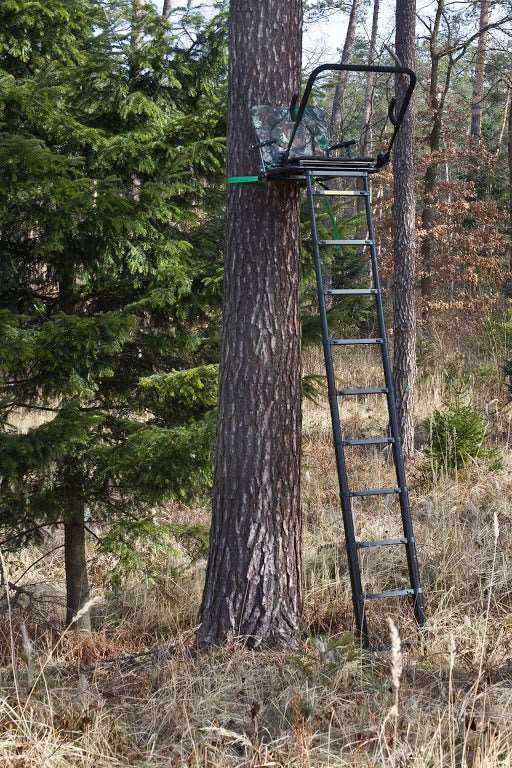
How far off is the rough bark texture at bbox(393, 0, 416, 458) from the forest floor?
395 cm

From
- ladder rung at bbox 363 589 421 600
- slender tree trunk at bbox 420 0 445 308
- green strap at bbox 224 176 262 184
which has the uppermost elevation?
slender tree trunk at bbox 420 0 445 308

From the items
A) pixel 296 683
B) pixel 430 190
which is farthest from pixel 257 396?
pixel 430 190

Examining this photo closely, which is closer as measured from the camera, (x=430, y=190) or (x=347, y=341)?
(x=347, y=341)

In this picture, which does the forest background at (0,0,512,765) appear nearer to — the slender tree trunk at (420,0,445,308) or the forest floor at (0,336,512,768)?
the forest floor at (0,336,512,768)

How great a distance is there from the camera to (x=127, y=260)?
5434 mm

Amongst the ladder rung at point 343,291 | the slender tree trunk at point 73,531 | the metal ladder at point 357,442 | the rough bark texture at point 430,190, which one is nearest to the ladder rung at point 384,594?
the metal ladder at point 357,442

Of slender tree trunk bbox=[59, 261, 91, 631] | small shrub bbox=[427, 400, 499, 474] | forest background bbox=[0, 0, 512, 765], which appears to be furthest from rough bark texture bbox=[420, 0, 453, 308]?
slender tree trunk bbox=[59, 261, 91, 631]

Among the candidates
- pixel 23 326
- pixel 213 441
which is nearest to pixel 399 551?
pixel 213 441

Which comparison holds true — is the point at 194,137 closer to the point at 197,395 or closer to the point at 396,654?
the point at 197,395

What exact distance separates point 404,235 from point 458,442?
3125 mm

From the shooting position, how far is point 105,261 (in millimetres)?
5477

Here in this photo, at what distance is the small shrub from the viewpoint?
29.3 ft

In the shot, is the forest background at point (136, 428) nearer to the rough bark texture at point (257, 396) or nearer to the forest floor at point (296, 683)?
the forest floor at point (296, 683)

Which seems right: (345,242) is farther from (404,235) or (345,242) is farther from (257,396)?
(404,235)
